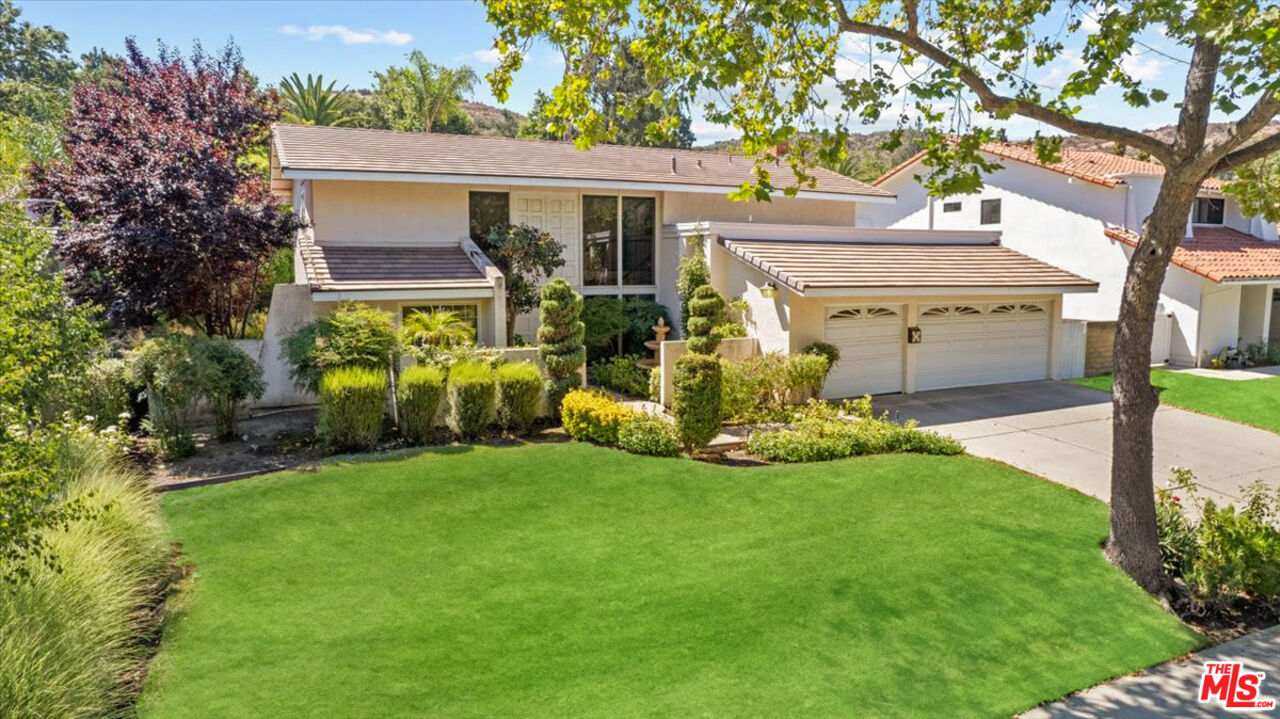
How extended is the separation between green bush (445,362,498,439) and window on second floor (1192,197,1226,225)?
23.6 m

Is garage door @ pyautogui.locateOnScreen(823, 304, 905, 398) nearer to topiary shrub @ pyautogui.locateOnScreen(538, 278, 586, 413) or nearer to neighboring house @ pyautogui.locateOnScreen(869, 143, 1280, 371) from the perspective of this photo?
topiary shrub @ pyautogui.locateOnScreen(538, 278, 586, 413)

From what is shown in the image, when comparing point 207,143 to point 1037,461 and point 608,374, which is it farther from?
point 1037,461

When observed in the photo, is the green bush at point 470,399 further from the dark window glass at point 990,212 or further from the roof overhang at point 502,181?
the dark window glass at point 990,212

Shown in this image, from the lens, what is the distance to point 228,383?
39.8 feet

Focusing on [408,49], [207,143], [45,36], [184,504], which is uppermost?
[45,36]

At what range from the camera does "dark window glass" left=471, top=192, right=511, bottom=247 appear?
58.2 ft

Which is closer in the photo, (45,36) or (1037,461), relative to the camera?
(1037,461)

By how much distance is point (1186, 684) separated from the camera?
601 cm

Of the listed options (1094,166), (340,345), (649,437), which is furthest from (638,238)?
(1094,166)

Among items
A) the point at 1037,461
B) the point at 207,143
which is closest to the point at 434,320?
the point at 207,143

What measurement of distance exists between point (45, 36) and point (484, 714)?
77.7 meters

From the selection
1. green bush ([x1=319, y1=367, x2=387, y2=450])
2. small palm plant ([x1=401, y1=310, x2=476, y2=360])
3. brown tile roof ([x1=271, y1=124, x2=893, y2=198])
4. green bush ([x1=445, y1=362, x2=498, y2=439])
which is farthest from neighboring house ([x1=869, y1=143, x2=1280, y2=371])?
green bush ([x1=319, y1=367, x2=387, y2=450])

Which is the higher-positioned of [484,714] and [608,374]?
[608,374]

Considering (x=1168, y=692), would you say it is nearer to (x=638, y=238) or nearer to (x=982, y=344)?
(x=982, y=344)
